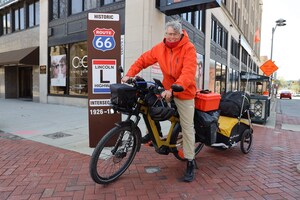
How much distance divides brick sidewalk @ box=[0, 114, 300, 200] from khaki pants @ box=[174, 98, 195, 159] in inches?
16.7

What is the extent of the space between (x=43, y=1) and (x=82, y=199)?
13674 mm

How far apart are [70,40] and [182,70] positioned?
1056cm

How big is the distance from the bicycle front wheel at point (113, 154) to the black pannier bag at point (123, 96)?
11.5 inches

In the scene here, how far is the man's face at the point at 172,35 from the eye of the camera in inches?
131

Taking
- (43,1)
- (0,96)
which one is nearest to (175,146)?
(43,1)

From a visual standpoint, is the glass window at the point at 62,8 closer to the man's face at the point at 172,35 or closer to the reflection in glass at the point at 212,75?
the reflection in glass at the point at 212,75

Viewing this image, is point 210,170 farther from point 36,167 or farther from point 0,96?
point 0,96

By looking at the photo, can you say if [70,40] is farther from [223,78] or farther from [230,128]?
[223,78]

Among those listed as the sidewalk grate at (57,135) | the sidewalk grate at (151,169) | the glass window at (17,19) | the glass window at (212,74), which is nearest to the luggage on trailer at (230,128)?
the sidewalk grate at (151,169)

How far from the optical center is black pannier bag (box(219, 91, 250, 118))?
4715 millimetres

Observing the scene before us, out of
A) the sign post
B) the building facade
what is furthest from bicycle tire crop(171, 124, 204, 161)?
the building facade

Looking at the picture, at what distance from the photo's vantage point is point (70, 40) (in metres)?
12.6

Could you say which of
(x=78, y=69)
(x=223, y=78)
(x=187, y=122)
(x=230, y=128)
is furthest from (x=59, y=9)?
(x=223, y=78)

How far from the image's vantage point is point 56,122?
7832 millimetres
